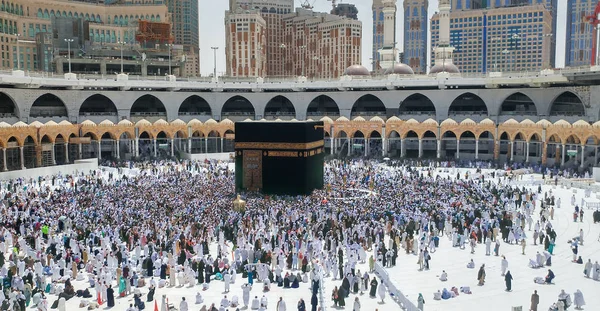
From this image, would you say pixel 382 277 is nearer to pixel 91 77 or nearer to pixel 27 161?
pixel 27 161

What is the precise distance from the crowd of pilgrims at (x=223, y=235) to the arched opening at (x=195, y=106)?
23.6 meters

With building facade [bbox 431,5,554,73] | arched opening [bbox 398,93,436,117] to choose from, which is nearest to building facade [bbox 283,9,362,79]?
building facade [bbox 431,5,554,73]

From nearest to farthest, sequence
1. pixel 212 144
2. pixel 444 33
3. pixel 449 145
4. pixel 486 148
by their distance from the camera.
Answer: pixel 486 148 → pixel 449 145 → pixel 212 144 → pixel 444 33

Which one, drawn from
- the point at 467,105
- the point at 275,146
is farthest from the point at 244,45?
the point at 275,146

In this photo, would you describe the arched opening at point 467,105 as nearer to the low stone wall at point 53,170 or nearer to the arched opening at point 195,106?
the arched opening at point 195,106

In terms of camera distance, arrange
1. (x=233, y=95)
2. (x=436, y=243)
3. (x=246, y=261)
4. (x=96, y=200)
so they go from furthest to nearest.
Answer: (x=233, y=95)
(x=96, y=200)
(x=436, y=243)
(x=246, y=261)

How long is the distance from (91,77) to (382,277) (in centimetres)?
3628

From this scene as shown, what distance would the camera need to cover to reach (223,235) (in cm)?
1792

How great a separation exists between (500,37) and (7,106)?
9498cm

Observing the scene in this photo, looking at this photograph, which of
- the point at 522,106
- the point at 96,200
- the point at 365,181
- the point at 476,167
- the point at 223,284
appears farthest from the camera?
the point at 522,106

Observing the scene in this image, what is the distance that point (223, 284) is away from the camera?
15.0m

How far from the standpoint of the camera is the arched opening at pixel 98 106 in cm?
4684

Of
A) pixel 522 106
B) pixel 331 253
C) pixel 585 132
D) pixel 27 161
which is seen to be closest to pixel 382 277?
pixel 331 253

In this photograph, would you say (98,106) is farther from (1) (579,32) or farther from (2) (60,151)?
(1) (579,32)
